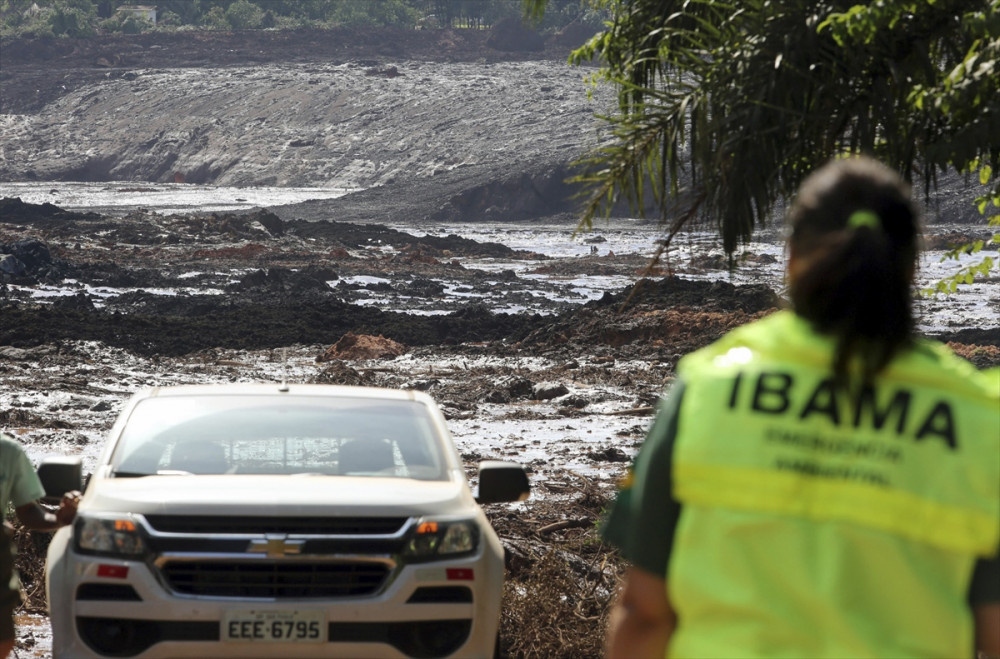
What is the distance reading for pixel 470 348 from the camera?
1998cm

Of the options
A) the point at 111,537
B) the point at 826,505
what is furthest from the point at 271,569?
the point at 826,505

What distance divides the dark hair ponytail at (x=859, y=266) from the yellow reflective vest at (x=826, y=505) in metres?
0.03

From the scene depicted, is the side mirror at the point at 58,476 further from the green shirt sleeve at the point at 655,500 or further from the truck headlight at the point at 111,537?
the green shirt sleeve at the point at 655,500

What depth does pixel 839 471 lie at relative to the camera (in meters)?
1.77

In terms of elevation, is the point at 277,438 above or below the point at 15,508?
below

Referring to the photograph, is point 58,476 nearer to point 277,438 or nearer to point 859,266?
point 277,438

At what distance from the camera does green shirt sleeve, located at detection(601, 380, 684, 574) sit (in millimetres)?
1877

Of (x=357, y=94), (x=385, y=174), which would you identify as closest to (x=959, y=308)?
(x=385, y=174)

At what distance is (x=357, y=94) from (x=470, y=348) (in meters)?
61.0

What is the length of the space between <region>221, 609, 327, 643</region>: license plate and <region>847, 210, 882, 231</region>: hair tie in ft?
10.1

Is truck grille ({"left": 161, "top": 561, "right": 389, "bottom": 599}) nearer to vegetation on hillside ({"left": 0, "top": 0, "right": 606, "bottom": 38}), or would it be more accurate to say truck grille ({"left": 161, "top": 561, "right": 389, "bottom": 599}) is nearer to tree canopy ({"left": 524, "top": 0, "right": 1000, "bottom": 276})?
tree canopy ({"left": 524, "top": 0, "right": 1000, "bottom": 276})

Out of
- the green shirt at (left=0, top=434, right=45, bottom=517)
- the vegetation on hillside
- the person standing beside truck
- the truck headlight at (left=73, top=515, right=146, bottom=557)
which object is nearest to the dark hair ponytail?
the person standing beside truck

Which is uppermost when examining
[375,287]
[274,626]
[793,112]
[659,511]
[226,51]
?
[793,112]

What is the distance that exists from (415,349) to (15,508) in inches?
615
